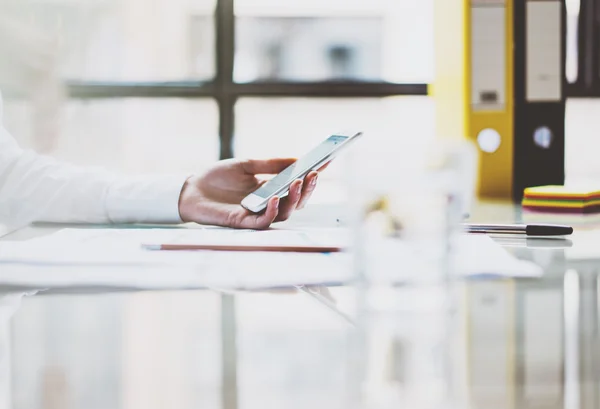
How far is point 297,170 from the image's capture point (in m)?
1.18

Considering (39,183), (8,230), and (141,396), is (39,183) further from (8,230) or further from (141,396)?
(141,396)

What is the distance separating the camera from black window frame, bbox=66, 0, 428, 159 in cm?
206

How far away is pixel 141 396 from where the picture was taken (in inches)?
18.5

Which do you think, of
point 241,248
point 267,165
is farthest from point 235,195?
point 241,248

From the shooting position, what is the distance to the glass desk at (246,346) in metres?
0.47

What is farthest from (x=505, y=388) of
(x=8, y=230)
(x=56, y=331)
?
(x=8, y=230)

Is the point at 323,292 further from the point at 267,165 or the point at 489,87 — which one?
the point at 489,87

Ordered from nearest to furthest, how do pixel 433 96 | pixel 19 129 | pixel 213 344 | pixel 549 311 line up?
pixel 213 344
pixel 549 311
pixel 433 96
pixel 19 129

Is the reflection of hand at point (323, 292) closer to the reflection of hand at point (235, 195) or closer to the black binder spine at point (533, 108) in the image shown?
the reflection of hand at point (235, 195)

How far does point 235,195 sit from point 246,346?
0.75 meters

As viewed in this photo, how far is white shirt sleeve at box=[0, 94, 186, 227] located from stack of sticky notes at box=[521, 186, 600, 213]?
0.53m

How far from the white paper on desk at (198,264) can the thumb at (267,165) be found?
20cm

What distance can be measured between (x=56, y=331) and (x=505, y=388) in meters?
0.33

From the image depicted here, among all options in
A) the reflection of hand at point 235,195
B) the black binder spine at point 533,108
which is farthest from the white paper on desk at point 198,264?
the black binder spine at point 533,108
